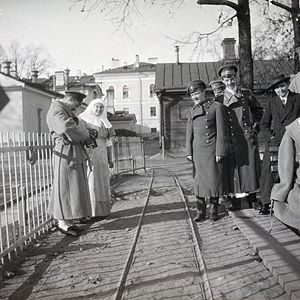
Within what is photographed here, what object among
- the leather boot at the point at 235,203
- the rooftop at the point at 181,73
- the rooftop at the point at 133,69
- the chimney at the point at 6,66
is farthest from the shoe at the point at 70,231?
the rooftop at the point at 133,69

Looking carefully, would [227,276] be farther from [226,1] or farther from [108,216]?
[226,1]

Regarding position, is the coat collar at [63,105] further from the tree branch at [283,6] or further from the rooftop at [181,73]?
the rooftop at [181,73]

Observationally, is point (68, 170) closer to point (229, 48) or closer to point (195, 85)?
point (195, 85)

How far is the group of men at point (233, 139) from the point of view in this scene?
607 centimetres

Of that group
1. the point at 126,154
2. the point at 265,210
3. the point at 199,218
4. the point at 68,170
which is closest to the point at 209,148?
the point at 199,218

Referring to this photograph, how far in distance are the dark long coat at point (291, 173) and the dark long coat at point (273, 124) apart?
1.71 meters

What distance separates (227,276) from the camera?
397 centimetres

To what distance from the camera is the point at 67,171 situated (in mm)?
5836

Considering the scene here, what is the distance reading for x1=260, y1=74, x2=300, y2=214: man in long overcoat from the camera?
5.81 metres

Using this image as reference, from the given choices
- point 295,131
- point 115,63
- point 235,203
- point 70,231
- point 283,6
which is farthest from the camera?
Answer: point 115,63

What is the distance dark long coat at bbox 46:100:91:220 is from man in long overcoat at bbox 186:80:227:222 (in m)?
1.64

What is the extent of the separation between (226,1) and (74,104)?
21.1 feet

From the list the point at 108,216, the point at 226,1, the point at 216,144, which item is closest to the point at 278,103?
the point at 216,144

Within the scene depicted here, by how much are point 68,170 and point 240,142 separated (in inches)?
102
